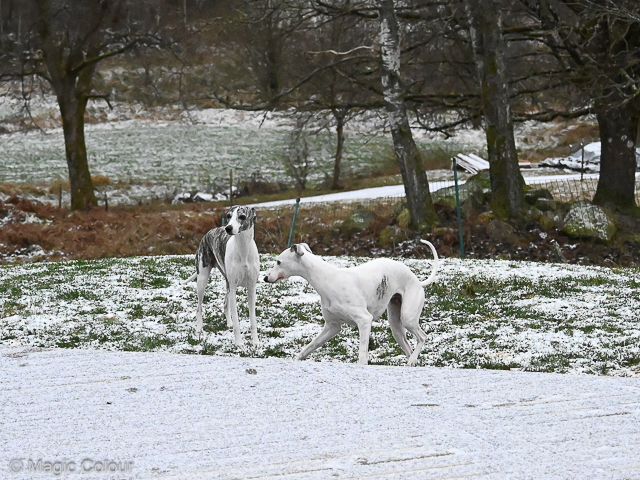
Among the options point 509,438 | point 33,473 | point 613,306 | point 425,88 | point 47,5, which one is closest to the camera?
point 33,473

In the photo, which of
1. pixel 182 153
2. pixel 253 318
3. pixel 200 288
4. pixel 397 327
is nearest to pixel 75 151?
pixel 182 153

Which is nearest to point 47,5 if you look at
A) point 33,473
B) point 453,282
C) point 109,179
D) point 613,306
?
point 109,179

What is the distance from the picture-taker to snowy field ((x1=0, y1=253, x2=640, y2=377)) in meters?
8.59

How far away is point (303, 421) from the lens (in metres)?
5.90

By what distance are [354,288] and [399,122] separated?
12.4 meters

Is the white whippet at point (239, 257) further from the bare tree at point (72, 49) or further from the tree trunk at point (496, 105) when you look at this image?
the bare tree at point (72, 49)

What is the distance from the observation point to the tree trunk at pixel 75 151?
27.0 metres

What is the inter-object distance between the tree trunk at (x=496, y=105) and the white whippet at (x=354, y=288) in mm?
11421

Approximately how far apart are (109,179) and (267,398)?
3332 centimetres

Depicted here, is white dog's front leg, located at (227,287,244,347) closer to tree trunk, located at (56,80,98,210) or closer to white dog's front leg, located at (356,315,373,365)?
white dog's front leg, located at (356,315,373,365)

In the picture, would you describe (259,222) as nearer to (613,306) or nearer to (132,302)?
(132,302)

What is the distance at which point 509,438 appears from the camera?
5.49 meters

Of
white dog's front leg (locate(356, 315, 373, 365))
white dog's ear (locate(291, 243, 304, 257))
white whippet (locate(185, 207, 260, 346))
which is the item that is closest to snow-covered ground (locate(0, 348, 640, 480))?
white dog's front leg (locate(356, 315, 373, 365))

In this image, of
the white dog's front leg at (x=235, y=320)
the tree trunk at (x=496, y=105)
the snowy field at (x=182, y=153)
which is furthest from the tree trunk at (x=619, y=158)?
the snowy field at (x=182, y=153)
